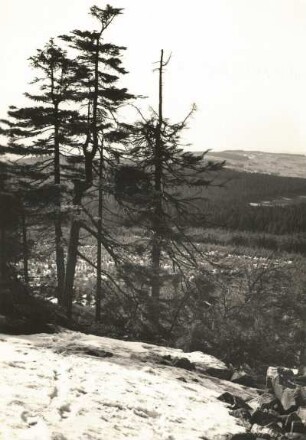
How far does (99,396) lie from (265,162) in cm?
15068

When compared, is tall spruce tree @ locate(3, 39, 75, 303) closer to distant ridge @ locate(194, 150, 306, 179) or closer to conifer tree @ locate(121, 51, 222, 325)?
conifer tree @ locate(121, 51, 222, 325)

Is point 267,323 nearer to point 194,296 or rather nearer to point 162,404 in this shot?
point 194,296

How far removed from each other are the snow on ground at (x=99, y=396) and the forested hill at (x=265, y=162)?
117 metres

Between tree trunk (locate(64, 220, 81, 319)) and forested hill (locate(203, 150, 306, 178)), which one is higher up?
forested hill (locate(203, 150, 306, 178))

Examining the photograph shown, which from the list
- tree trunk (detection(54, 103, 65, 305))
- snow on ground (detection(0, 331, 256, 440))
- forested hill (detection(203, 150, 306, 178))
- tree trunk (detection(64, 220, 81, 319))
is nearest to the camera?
snow on ground (detection(0, 331, 256, 440))

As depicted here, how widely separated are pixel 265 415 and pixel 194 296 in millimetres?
9383

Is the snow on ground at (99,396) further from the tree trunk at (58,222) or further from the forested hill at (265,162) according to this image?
the forested hill at (265,162)

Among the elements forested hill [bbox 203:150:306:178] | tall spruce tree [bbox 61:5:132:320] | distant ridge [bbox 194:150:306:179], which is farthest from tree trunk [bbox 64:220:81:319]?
forested hill [bbox 203:150:306:178]

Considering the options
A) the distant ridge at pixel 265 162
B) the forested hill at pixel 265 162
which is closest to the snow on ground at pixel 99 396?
the distant ridge at pixel 265 162

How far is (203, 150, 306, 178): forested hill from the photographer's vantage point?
132750 millimetres

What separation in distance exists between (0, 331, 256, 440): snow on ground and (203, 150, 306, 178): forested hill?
117437 mm

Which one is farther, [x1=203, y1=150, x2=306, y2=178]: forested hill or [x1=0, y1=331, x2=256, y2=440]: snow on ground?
[x1=203, y1=150, x2=306, y2=178]: forested hill

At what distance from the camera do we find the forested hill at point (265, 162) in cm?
13275

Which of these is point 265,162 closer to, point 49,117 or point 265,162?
point 265,162
